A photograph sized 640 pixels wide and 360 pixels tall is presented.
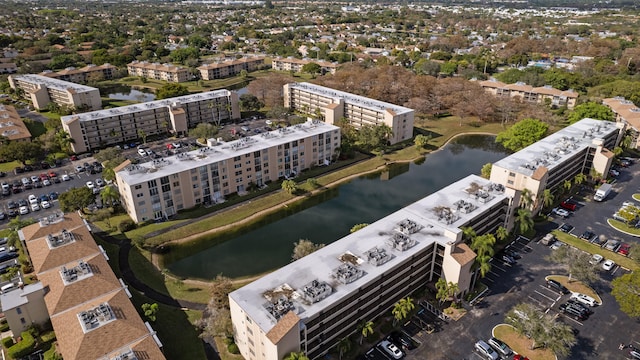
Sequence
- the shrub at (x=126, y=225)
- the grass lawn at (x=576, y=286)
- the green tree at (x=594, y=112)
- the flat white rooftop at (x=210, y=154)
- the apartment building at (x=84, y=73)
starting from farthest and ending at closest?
the apartment building at (x=84, y=73)
the green tree at (x=594, y=112)
the flat white rooftop at (x=210, y=154)
the shrub at (x=126, y=225)
the grass lawn at (x=576, y=286)

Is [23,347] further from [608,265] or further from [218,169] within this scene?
[608,265]

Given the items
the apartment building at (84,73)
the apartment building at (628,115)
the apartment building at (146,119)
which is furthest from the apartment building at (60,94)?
the apartment building at (628,115)

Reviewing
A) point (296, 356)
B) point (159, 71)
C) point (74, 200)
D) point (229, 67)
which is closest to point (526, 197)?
point (296, 356)

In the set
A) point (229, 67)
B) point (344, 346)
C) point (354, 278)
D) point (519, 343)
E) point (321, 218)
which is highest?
point (354, 278)

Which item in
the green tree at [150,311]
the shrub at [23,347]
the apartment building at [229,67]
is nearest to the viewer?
the shrub at [23,347]

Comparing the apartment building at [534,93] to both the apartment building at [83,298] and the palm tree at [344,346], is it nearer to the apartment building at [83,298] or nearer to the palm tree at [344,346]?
the palm tree at [344,346]

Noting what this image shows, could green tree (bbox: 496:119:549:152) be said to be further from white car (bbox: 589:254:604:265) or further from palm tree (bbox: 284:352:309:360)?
palm tree (bbox: 284:352:309:360)

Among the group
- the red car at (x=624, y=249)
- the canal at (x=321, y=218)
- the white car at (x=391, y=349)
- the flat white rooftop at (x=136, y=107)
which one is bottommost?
the canal at (x=321, y=218)
